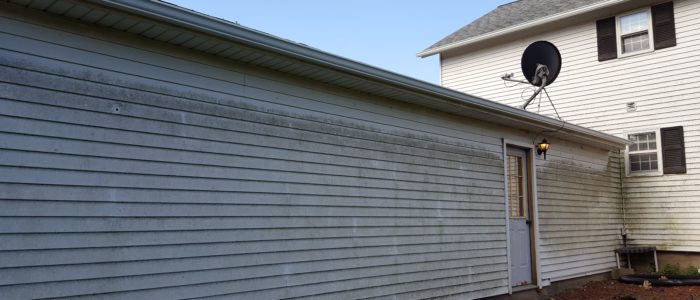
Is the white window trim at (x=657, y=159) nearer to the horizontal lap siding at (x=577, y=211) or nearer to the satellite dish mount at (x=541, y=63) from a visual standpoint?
the horizontal lap siding at (x=577, y=211)

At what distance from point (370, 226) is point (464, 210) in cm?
182

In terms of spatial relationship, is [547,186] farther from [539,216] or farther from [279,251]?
[279,251]

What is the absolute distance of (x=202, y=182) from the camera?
467cm

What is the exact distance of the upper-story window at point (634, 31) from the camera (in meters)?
11.6

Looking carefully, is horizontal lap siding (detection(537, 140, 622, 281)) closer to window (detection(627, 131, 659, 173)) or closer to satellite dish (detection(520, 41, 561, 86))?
window (detection(627, 131, 659, 173))

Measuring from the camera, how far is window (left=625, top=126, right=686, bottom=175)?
1102 cm

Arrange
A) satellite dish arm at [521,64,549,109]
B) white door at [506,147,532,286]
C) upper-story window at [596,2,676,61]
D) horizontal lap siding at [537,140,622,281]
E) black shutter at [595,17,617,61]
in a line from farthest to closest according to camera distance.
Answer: black shutter at [595,17,617,61], upper-story window at [596,2,676,61], satellite dish arm at [521,64,549,109], horizontal lap siding at [537,140,622,281], white door at [506,147,532,286]

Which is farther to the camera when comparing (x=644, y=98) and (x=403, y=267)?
(x=644, y=98)

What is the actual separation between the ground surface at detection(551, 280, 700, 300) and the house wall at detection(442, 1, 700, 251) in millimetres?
1865

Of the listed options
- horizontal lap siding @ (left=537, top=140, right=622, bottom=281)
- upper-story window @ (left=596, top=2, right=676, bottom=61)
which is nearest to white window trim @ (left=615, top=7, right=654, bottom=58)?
upper-story window @ (left=596, top=2, right=676, bottom=61)

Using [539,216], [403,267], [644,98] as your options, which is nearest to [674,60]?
[644,98]

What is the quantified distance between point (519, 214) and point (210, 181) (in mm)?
5525

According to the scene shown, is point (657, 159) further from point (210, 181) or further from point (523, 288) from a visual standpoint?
point (210, 181)

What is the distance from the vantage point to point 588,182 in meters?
10.4
